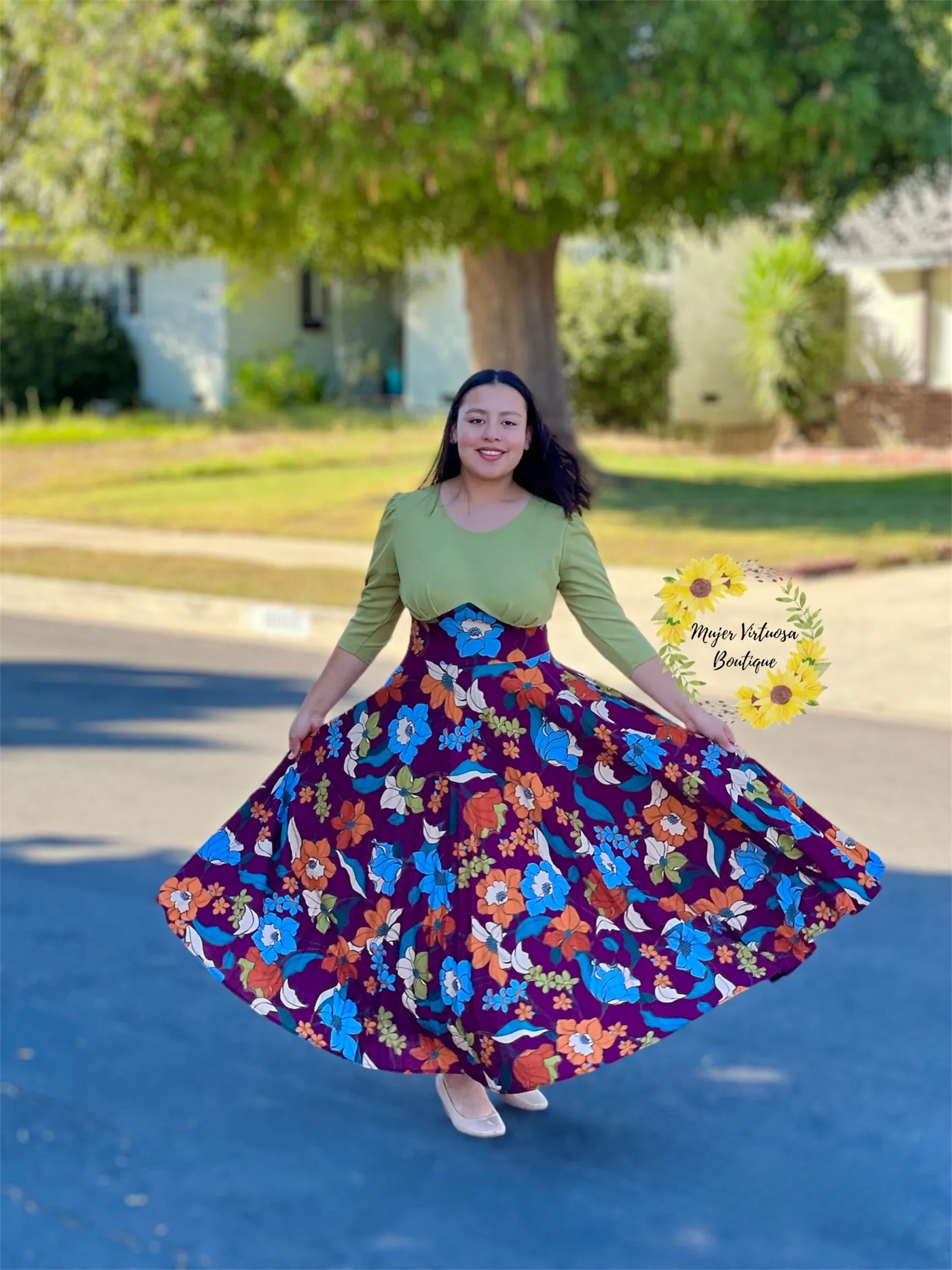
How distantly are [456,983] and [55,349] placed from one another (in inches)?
1244

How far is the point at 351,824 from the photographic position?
362 centimetres

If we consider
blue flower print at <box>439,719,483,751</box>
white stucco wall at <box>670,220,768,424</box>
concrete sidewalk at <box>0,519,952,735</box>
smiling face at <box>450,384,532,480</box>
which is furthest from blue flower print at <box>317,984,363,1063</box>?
white stucco wall at <box>670,220,768,424</box>

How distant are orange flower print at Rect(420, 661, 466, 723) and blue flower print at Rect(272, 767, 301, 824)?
1.25ft

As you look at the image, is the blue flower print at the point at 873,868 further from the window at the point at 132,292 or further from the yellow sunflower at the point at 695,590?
the window at the point at 132,292

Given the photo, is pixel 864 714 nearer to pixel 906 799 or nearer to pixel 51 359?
pixel 906 799

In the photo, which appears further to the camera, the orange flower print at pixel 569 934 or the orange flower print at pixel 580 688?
the orange flower print at pixel 580 688

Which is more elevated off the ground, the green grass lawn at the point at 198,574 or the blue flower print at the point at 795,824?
the blue flower print at the point at 795,824

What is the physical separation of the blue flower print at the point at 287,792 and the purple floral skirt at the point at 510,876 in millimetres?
48

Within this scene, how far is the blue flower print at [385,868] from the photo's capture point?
11.6 feet

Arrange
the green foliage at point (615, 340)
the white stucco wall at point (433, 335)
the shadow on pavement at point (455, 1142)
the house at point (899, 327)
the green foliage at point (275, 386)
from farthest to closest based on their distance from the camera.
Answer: the green foliage at point (275, 386)
the white stucco wall at point (433, 335)
the green foliage at point (615, 340)
the house at point (899, 327)
the shadow on pavement at point (455, 1142)

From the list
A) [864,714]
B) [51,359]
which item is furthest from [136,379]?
[864,714]

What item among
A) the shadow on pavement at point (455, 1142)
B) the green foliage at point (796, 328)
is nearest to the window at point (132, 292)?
the green foliage at point (796, 328)

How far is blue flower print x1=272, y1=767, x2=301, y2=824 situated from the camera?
147 inches

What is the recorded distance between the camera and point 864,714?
1005 cm
